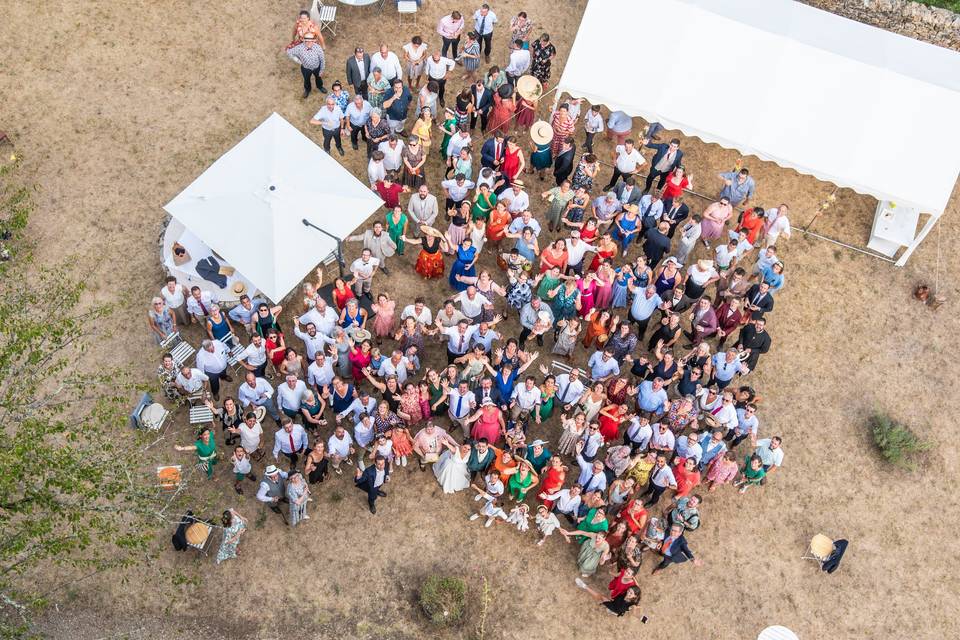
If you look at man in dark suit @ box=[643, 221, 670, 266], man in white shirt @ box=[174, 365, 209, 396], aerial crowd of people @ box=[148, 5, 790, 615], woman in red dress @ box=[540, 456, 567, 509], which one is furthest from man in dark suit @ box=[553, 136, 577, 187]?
man in white shirt @ box=[174, 365, 209, 396]

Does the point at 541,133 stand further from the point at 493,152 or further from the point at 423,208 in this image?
the point at 423,208

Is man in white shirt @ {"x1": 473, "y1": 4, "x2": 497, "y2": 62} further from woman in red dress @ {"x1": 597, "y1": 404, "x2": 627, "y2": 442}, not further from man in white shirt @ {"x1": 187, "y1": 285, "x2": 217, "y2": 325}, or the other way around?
woman in red dress @ {"x1": 597, "y1": 404, "x2": 627, "y2": 442}

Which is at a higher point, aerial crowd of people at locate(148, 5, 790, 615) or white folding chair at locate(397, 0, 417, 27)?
white folding chair at locate(397, 0, 417, 27)

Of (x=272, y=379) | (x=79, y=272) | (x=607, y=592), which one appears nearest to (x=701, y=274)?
(x=607, y=592)

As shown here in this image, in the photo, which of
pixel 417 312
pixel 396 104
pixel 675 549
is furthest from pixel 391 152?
pixel 675 549

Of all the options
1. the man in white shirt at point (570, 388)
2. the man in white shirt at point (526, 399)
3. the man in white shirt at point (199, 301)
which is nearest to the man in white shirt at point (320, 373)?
the man in white shirt at point (199, 301)

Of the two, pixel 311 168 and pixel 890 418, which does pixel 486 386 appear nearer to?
pixel 311 168

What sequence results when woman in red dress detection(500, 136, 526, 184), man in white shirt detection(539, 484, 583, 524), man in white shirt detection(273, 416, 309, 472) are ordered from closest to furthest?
man in white shirt detection(539, 484, 583, 524), man in white shirt detection(273, 416, 309, 472), woman in red dress detection(500, 136, 526, 184)

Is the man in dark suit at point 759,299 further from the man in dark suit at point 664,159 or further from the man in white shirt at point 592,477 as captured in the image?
the man in white shirt at point 592,477
